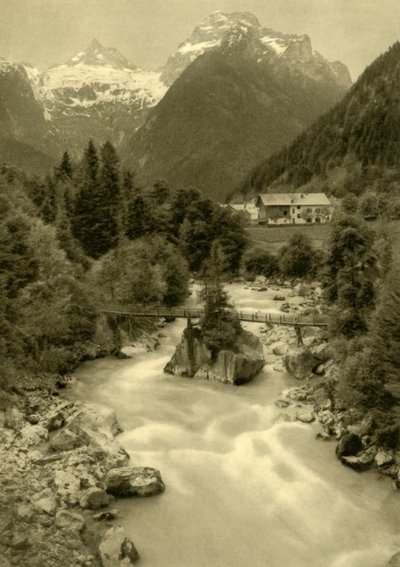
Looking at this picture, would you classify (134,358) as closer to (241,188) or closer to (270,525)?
(270,525)

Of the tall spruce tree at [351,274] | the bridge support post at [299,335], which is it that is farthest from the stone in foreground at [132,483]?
the bridge support post at [299,335]

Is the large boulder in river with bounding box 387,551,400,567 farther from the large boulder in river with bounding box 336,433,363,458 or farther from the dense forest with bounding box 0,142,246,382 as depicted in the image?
the dense forest with bounding box 0,142,246,382

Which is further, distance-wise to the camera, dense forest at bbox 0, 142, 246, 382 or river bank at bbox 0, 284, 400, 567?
dense forest at bbox 0, 142, 246, 382

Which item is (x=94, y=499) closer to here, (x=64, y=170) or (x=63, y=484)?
(x=63, y=484)

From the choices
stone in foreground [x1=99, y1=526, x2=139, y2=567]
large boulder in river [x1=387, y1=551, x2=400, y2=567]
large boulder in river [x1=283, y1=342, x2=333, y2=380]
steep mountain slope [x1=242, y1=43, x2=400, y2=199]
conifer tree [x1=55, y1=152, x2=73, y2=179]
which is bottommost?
large boulder in river [x1=387, y1=551, x2=400, y2=567]

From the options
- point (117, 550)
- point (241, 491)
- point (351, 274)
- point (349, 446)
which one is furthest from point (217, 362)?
point (117, 550)

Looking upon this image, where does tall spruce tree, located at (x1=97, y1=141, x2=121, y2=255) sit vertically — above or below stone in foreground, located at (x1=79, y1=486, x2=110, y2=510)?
above

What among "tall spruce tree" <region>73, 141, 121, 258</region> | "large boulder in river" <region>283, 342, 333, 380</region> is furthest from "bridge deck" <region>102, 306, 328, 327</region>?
"tall spruce tree" <region>73, 141, 121, 258</region>

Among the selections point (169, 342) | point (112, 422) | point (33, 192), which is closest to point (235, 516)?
point (112, 422)
